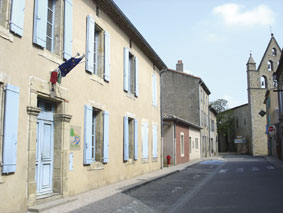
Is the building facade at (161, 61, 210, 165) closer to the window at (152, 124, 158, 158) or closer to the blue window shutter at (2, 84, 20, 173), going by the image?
the window at (152, 124, 158, 158)

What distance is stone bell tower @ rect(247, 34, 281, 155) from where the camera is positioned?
40844 mm

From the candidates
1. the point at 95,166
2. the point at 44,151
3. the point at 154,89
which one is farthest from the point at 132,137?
the point at 44,151

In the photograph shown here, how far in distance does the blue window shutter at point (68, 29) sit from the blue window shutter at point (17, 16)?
1.64 metres

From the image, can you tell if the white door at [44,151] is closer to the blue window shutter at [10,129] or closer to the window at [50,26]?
the blue window shutter at [10,129]

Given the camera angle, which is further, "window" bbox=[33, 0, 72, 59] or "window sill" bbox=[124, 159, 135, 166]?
"window sill" bbox=[124, 159, 135, 166]

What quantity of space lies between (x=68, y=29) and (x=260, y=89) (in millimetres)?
37602

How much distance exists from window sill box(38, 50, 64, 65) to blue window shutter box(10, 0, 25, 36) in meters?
0.79

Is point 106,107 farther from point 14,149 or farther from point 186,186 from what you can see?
point 14,149

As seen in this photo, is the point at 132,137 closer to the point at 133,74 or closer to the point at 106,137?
the point at 133,74

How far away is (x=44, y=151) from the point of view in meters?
7.30

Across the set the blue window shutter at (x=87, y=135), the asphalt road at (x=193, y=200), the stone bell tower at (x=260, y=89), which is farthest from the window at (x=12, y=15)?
the stone bell tower at (x=260, y=89)

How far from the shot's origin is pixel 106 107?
34.1 feet

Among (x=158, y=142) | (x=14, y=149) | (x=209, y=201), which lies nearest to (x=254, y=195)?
(x=209, y=201)

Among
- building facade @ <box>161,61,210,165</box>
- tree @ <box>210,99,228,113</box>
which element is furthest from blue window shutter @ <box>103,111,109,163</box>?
tree @ <box>210,99,228,113</box>
